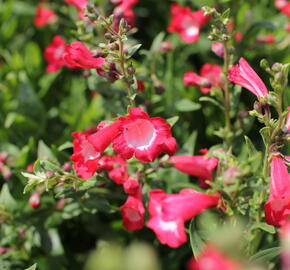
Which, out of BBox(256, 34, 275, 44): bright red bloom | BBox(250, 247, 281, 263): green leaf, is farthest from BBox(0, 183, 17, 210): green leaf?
BBox(256, 34, 275, 44): bright red bloom

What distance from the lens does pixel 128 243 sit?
2707 mm

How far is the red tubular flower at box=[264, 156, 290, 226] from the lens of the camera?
65.3 inches

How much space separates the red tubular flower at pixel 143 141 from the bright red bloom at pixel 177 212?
208mm

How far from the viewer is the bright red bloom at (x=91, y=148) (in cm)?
182

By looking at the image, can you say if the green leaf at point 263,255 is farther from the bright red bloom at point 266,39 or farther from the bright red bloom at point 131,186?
the bright red bloom at point 266,39

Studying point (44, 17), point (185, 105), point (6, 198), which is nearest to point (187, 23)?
point (185, 105)

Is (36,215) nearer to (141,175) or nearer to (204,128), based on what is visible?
(141,175)

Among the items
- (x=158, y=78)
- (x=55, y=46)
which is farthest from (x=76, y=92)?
(x=158, y=78)

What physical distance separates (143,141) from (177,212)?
0.39 m

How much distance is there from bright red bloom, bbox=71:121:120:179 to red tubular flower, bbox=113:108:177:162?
47 millimetres

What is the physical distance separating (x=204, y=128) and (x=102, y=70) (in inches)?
45.8

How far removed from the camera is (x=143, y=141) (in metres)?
1.93

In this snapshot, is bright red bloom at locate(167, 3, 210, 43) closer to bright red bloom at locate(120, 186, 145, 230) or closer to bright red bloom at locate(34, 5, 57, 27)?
bright red bloom at locate(34, 5, 57, 27)

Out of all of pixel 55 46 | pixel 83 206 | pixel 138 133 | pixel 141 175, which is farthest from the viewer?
pixel 55 46
